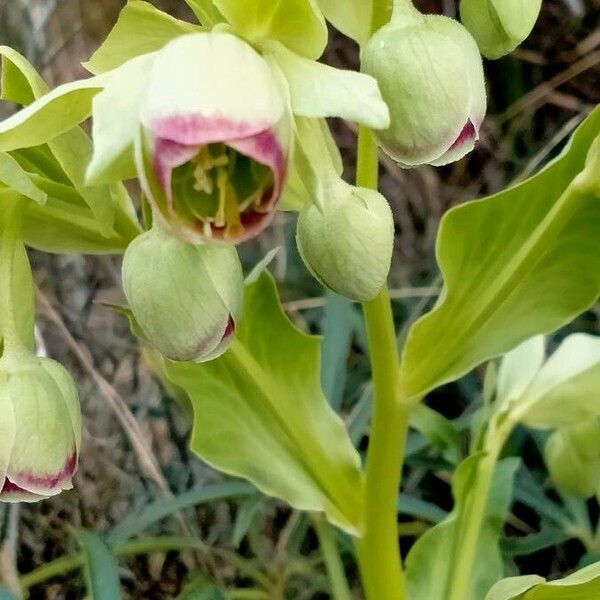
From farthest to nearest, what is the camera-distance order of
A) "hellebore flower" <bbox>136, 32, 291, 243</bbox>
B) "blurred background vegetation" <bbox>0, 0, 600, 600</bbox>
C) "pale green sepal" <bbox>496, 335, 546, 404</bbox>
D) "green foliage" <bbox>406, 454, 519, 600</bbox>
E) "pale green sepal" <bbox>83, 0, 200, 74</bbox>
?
"blurred background vegetation" <bbox>0, 0, 600, 600</bbox>, "pale green sepal" <bbox>496, 335, 546, 404</bbox>, "green foliage" <bbox>406, 454, 519, 600</bbox>, "pale green sepal" <bbox>83, 0, 200, 74</bbox>, "hellebore flower" <bbox>136, 32, 291, 243</bbox>

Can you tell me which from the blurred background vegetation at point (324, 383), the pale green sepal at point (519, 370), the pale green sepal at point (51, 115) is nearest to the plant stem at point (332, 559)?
the blurred background vegetation at point (324, 383)

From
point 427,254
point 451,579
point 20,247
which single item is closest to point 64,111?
point 20,247

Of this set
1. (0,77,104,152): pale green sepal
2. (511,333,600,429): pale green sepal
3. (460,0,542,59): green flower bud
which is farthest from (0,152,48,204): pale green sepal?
(511,333,600,429): pale green sepal

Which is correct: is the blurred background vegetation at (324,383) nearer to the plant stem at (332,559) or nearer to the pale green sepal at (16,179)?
the plant stem at (332,559)

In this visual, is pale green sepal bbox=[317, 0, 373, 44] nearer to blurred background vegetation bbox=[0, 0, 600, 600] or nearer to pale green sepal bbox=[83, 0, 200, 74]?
pale green sepal bbox=[83, 0, 200, 74]

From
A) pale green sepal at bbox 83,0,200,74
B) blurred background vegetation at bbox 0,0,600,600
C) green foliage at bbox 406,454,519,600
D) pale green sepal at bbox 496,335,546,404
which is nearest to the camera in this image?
pale green sepal at bbox 83,0,200,74

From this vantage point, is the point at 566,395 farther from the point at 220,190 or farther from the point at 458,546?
the point at 220,190
